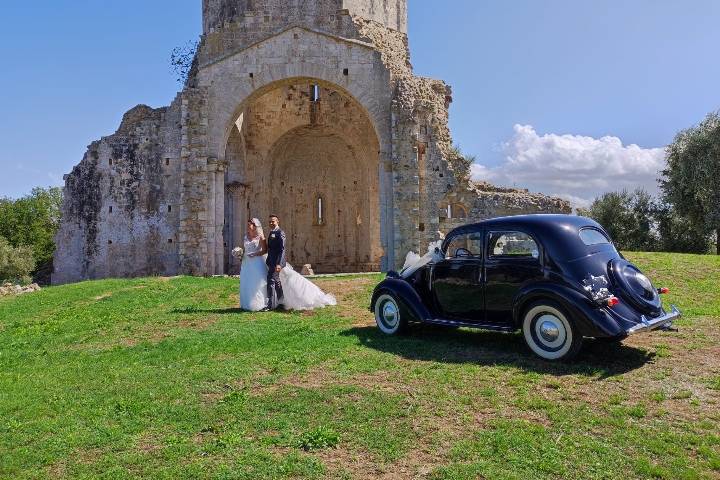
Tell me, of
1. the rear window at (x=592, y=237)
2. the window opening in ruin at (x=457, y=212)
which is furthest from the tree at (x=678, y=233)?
the rear window at (x=592, y=237)

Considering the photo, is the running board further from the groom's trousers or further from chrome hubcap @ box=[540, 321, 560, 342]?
the groom's trousers

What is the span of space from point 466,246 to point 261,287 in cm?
512

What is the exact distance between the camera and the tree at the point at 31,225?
153ft

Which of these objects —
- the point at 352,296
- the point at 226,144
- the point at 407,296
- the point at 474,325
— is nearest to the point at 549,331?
the point at 474,325

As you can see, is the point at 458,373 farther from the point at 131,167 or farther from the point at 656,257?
the point at 131,167

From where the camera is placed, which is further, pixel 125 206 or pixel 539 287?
pixel 125 206

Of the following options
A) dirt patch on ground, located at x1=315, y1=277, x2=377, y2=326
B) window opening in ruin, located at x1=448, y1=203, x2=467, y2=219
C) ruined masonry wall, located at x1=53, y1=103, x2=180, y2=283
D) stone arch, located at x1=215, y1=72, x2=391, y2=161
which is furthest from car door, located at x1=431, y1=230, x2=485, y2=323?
ruined masonry wall, located at x1=53, y1=103, x2=180, y2=283

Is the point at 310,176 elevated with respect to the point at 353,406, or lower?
elevated

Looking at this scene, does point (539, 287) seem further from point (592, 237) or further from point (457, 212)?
point (457, 212)

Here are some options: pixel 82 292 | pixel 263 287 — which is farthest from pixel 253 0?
pixel 263 287

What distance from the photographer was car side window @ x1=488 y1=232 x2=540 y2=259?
6.75m

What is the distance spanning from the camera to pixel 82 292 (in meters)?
14.9

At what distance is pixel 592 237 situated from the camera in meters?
6.88

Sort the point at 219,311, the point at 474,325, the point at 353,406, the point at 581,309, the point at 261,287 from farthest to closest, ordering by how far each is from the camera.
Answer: the point at 219,311 < the point at 261,287 < the point at 474,325 < the point at 581,309 < the point at 353,406
